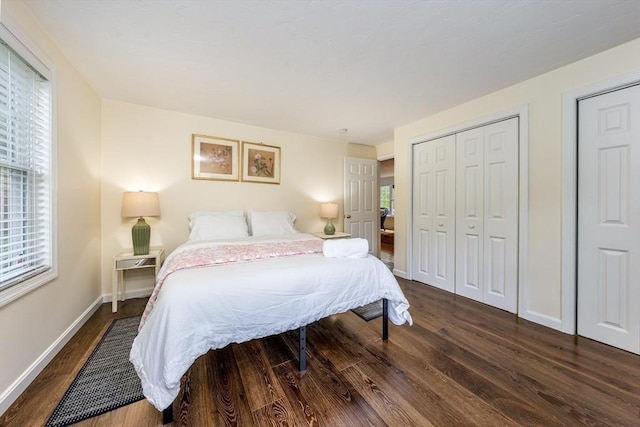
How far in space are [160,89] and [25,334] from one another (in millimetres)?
2285

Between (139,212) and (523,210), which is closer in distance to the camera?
(523,210)

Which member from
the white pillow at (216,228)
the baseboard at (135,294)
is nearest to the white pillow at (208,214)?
the white pillow at (216,228)

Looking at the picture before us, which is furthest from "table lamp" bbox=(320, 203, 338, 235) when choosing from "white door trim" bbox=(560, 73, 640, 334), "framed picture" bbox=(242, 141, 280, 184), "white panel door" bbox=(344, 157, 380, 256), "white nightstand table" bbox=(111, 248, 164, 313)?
"white door trim" bbox=(560, 73, 640, 334)

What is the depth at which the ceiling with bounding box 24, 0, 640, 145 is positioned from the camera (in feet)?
4.84

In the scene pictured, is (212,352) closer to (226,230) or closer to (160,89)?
(226,230)

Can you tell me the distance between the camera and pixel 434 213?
10.6 ft

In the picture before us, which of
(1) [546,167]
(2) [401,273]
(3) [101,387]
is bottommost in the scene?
(3) [101,387]

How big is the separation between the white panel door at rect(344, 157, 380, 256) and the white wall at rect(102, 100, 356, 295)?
81cm

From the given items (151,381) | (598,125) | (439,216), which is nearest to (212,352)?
(151,381)

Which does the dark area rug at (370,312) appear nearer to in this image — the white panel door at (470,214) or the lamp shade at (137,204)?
the white panel door at (470,214)

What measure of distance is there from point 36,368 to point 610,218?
4247 mm

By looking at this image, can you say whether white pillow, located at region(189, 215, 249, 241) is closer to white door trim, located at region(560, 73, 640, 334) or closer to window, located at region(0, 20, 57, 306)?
window, located at region(0, 20, 57, 306)

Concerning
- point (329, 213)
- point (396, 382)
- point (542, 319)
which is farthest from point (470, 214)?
point (396, 382)

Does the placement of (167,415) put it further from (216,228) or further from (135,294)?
(135,294)
